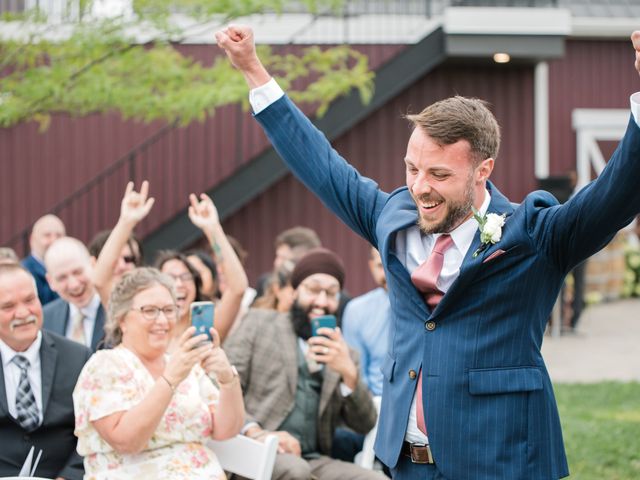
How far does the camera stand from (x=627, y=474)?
23.2 ft

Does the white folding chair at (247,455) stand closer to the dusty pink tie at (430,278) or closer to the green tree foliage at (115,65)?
the dusty pink tie at (430,278)

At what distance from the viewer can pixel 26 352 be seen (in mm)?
4930

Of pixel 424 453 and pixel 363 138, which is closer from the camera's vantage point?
pixel 424 453

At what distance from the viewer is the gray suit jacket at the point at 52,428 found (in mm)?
4742

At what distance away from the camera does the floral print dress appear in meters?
4.49

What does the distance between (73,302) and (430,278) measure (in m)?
3.65

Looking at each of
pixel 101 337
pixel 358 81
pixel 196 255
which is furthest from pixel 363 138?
pixel 101 337

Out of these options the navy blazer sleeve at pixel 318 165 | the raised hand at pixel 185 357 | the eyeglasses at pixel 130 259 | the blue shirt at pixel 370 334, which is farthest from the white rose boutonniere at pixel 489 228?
the eyeglasses at pixel 130 259

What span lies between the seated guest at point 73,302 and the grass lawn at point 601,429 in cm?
341

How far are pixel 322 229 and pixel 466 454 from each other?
40.4ft

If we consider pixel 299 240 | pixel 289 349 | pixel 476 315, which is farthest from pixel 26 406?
pixel 299 240

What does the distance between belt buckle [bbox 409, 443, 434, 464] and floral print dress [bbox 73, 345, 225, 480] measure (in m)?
1.64

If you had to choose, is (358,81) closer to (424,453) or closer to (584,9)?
(584,9)

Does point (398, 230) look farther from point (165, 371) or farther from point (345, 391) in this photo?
point (345, 391)
